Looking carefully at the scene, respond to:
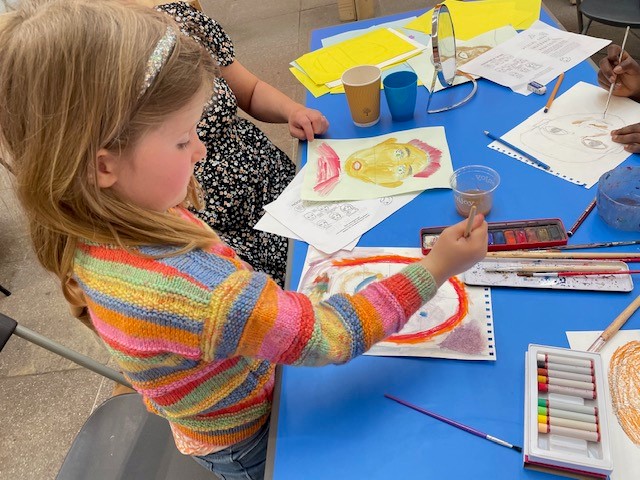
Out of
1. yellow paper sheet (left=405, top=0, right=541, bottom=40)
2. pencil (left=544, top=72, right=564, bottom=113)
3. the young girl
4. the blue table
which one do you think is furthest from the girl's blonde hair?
yellow paper sheet (left=405, top=0, right=541, bottom=40)

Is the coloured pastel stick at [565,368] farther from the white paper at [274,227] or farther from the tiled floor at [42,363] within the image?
the tiled floor at [42,363]

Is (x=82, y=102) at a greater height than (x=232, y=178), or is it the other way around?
(x=82, y=102)

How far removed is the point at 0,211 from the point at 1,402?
1131mm

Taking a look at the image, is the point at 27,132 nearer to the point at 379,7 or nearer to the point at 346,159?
the point at 346,159

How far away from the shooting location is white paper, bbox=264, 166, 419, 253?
92 centimetres

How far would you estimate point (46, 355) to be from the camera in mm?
1878

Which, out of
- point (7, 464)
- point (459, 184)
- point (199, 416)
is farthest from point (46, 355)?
point (459, 184)

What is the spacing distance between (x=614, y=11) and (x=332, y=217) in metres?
1.61

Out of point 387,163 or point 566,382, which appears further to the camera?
point 387,163

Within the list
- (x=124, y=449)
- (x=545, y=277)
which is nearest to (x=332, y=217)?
(x=545, y=277)

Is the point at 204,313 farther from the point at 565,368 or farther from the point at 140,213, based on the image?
the point at 565,368

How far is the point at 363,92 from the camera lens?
1.12 m

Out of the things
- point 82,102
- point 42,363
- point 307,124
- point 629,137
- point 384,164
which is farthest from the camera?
point 42,363

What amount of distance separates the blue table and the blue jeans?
0.54ft
